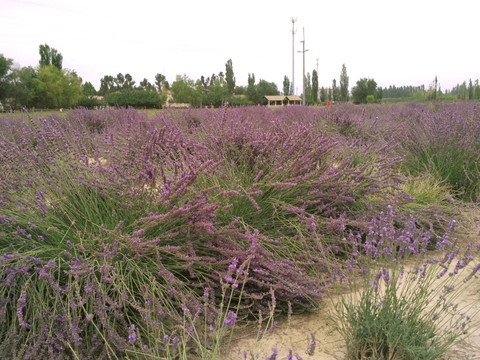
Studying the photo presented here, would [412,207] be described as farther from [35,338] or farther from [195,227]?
[35,338]

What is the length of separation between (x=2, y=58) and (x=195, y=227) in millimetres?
57955

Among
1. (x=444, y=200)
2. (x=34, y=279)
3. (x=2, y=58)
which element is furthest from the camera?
(x=2, y=58)

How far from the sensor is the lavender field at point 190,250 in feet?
6.02

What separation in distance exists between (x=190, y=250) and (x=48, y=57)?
77.9m

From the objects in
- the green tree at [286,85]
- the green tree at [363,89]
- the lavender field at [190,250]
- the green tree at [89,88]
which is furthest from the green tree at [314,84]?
the lavender field at [190,250]

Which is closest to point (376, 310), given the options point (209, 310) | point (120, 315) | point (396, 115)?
point (209, 310)

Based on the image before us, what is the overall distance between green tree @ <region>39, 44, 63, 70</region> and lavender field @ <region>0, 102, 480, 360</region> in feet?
247

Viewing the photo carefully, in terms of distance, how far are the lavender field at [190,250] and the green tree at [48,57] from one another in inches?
2959

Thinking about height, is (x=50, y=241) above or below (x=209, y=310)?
above

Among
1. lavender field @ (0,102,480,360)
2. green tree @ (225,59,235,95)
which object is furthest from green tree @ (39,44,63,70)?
lavender field @ (0,102,480,360)

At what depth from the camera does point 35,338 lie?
1.86 metres

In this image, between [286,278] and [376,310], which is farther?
[286,278]

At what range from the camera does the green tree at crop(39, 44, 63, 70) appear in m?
67.7

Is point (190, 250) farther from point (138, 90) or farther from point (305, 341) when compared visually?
point (138, 90)
